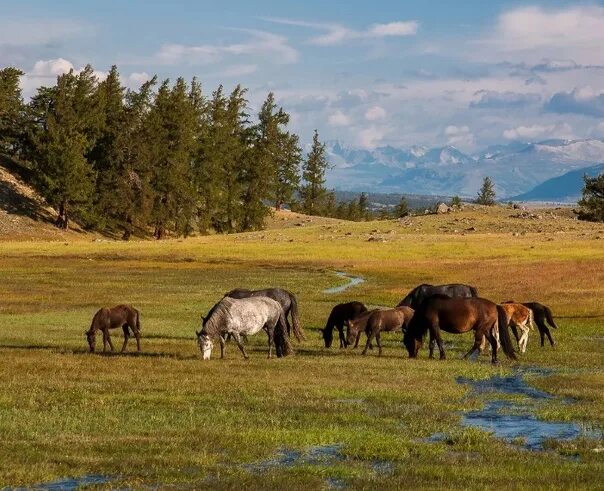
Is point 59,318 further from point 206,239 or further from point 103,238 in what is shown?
point 103,238

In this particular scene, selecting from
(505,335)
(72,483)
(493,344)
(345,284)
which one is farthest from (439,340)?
(345,284)

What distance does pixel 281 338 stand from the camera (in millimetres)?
28094

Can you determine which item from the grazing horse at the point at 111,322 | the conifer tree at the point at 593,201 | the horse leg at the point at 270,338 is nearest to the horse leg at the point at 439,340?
the horse leg at the point at 270,338

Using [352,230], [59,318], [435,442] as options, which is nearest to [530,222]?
[352,230]

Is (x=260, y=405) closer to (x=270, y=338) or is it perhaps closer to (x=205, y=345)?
(x=205, y=345)

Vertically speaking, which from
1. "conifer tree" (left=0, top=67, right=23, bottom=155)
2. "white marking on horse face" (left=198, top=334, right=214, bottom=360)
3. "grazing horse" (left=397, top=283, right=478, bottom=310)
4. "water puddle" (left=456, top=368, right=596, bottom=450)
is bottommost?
"water puddle" (left=456, top=368, right=596, bottom=450)

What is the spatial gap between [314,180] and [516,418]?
169 metres

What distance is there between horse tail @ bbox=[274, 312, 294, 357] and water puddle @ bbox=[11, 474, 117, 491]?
48.5ft

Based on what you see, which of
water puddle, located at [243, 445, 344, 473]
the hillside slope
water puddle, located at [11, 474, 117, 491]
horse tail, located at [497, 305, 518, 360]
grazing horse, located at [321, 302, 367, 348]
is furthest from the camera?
the hillside slope

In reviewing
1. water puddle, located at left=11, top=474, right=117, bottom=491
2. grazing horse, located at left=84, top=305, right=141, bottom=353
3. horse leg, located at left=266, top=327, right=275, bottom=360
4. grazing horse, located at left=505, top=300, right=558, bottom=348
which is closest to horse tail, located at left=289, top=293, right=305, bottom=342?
horse leg, located at left=266, top=327, right=275, bottom=360

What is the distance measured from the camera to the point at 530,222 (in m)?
128

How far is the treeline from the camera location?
119 m

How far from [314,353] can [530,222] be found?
103 m

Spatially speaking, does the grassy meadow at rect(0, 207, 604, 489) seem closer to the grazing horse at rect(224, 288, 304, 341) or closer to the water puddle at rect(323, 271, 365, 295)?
the grazing horse at rect(224, 288, 304, 341)
